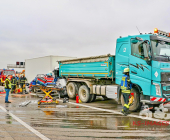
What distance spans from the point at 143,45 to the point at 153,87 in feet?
5.54

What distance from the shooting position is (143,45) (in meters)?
7.84

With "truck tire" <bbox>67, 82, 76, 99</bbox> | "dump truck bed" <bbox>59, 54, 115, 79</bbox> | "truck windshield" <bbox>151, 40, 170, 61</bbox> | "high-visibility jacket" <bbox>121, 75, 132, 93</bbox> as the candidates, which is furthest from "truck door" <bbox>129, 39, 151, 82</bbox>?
"truck tire" <bbox>67, 82, 76, 99</bbox>

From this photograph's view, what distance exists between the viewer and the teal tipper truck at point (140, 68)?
7.45m

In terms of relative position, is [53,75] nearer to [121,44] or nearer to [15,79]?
[15,79]

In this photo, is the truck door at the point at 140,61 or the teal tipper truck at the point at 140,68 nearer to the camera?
the teal tipper truck at the point at 140,68

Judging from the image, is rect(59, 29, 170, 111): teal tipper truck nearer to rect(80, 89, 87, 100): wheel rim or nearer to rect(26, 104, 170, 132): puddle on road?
rect(80, 89, 87, 100): wheel rim

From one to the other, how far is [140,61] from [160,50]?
2.82ft

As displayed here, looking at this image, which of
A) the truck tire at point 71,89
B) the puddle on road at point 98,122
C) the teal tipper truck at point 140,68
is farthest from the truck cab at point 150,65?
the truck tire at point 71,89

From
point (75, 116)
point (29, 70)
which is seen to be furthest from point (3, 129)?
point (29, 70)

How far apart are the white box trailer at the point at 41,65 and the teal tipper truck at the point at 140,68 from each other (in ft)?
22.5

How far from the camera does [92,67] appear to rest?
1047 centimetres

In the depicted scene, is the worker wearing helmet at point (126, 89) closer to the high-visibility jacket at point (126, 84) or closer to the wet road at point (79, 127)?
the high-visibility jacket at point (126, 84)

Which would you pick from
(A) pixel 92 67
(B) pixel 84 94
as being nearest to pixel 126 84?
(A) pixel 92 67

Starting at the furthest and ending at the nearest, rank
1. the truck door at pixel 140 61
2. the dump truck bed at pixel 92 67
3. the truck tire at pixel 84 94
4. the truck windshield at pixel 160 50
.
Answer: the truck tire at pixel 84 94, the dump truck bed at pixel 92 67, the truck door at pixel 140 61, the truck windshield at pixel 160 50
